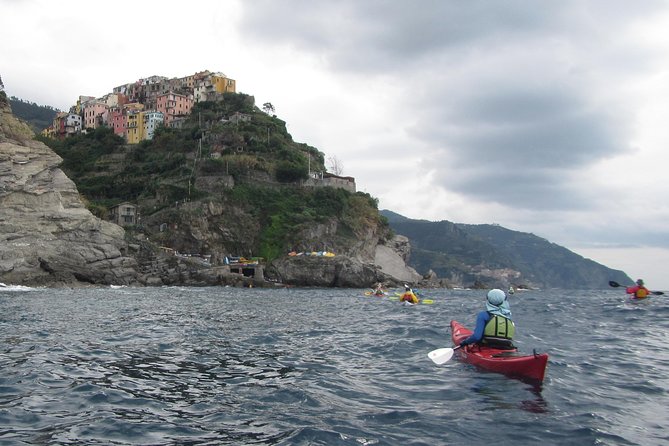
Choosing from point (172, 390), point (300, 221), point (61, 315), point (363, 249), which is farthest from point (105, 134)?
point (172, 390)

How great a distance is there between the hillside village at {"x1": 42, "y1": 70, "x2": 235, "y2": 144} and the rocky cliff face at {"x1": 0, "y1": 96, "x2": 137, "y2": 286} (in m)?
49.4

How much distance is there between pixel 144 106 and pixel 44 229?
71.2m

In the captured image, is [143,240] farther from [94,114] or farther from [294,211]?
[94,114]

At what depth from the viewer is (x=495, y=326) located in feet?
37.0

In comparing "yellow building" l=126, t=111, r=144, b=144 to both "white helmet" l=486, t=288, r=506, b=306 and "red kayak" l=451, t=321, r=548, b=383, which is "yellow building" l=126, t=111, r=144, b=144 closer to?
"red kayak" l=451, t=321, r=548, b=383

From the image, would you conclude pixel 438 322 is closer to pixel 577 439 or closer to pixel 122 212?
pixel 577 439

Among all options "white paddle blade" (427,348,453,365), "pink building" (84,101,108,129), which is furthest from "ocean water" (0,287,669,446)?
"pink building" (84,101,108,129)

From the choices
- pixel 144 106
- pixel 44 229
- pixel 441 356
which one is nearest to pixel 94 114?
pixel 144 106

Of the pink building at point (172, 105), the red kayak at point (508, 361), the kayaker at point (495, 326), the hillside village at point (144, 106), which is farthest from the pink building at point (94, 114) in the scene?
the kayaker at point (495, 326)

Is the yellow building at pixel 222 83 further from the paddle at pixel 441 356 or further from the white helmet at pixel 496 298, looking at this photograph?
the white helmet at pixel 496 298

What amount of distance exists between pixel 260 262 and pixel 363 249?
19.4 m

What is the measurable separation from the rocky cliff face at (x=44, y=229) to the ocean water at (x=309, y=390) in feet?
125

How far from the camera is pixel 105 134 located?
105 meters

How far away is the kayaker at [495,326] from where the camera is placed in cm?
1113
